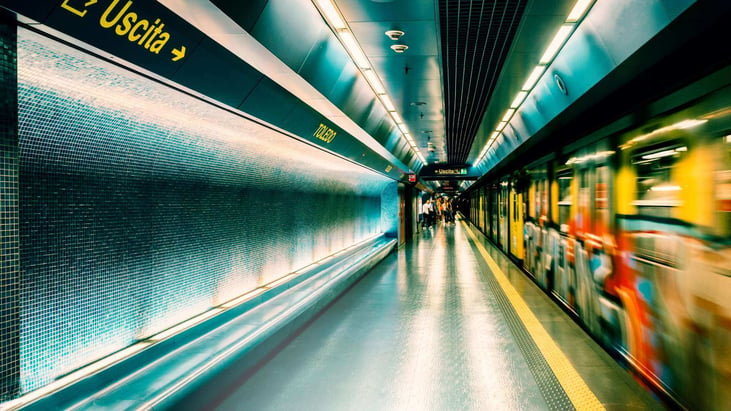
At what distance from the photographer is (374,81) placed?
629 cm

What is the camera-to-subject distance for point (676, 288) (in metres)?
2.90

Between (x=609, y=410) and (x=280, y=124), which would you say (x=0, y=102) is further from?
(x=609, y=410)

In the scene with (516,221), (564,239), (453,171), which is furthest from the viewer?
(453,171)

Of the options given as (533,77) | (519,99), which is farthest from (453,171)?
(533,77)

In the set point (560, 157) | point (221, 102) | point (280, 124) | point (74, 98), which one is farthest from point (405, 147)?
point (74, 98)

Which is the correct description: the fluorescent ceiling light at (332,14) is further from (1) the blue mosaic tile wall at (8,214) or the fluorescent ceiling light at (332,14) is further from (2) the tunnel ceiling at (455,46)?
(1) the blue mosaic tile wall at (8,214)

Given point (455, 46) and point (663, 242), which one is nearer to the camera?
point (663, 242)

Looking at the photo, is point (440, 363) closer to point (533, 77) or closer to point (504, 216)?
point (533, 77)

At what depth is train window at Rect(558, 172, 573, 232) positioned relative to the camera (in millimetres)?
5630

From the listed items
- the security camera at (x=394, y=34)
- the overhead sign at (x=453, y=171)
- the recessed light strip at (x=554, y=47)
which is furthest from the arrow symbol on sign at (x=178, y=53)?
the overhead sign at (x=453, y=171)

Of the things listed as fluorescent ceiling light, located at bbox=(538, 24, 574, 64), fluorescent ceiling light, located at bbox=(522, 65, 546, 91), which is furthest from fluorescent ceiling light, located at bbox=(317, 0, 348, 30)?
fluorescent ceiling light, located at bbox=(522, 65, 546, 91)

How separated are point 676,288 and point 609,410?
3.29 ft

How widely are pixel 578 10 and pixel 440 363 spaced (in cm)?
346

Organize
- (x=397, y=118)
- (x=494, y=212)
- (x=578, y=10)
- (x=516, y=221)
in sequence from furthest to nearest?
(x=494, y=212)
(x=516, y=221)
(x=397, y=118)
(x=578, y=10)
